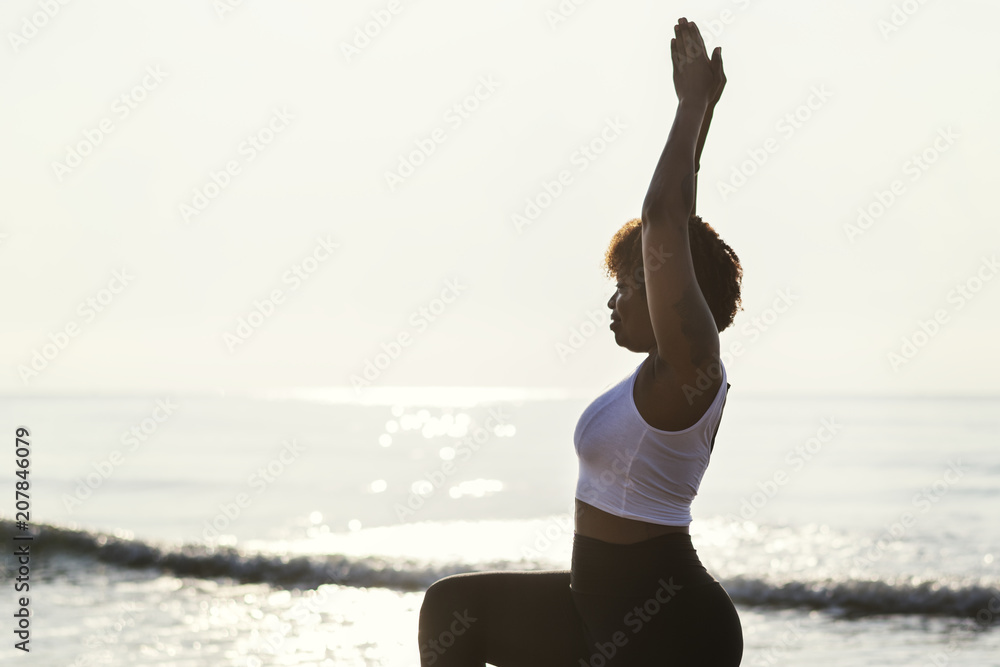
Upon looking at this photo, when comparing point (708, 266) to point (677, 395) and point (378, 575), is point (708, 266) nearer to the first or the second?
point (677, 395)

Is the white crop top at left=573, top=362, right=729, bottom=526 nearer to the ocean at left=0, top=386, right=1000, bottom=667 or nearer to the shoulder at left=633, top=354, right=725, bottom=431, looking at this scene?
the shoulder at left=633, top=354, right=725, bottom=431

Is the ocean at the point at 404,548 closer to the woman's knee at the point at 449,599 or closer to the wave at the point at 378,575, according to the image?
the wave at the point at 378,575

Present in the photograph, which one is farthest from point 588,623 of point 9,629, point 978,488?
point 978,488

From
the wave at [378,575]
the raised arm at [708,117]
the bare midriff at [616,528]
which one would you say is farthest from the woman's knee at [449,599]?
the wave at [378,575]

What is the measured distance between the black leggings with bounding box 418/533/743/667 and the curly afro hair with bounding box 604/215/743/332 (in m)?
0.53

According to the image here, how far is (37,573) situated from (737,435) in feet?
137

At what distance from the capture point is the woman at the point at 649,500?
70.7 inches

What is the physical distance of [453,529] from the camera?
17.1m

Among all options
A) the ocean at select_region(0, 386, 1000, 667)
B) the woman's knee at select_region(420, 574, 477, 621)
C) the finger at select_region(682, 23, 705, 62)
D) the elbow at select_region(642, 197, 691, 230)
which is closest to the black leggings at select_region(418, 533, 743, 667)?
the woman's knee at select_region(420, 574, 477, 621)

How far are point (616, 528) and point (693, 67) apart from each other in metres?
1.06

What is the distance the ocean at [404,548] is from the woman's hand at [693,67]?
5.93m

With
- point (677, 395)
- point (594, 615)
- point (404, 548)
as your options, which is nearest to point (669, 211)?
point (677, 395)

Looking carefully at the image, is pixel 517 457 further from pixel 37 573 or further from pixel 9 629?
pixel 9 629

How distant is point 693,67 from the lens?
6.64 ft
